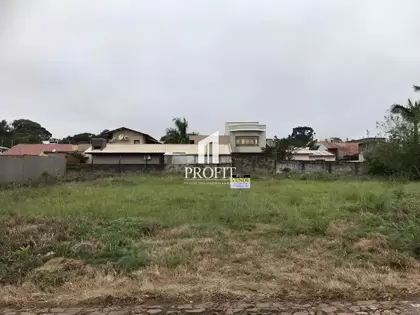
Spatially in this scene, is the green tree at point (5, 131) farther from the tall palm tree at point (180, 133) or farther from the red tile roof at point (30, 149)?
the tall palm tree at point (180, 133)

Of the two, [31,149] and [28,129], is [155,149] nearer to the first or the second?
[31,149]

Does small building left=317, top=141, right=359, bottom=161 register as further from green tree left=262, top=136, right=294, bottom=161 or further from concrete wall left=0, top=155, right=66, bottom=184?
concrete wall left=0, top=155, right=66, bottom=184

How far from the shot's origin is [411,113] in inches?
834

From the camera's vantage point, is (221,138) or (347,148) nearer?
(221,138)

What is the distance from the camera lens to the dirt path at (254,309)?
301cm

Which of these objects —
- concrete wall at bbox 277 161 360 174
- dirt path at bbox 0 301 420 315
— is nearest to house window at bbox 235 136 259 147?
concrete wall at bbox 277 161 360 174

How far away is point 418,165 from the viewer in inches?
813

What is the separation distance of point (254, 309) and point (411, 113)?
21.9 metres

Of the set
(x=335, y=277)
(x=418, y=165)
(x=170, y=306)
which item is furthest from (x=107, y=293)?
(x=418, y=165)

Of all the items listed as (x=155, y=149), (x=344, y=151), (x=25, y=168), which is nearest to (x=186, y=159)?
(x=155, y=149)

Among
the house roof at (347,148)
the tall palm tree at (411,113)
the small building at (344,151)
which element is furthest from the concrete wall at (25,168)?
the house roof at (347,148)

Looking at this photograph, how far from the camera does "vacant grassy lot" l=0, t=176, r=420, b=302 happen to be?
352 cm

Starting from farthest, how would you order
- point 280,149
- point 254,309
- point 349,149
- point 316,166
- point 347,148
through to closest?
point 347,148 → point 349,149 → point 280,149 → point 316,166 → point 254,309

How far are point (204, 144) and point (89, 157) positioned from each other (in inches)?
384
